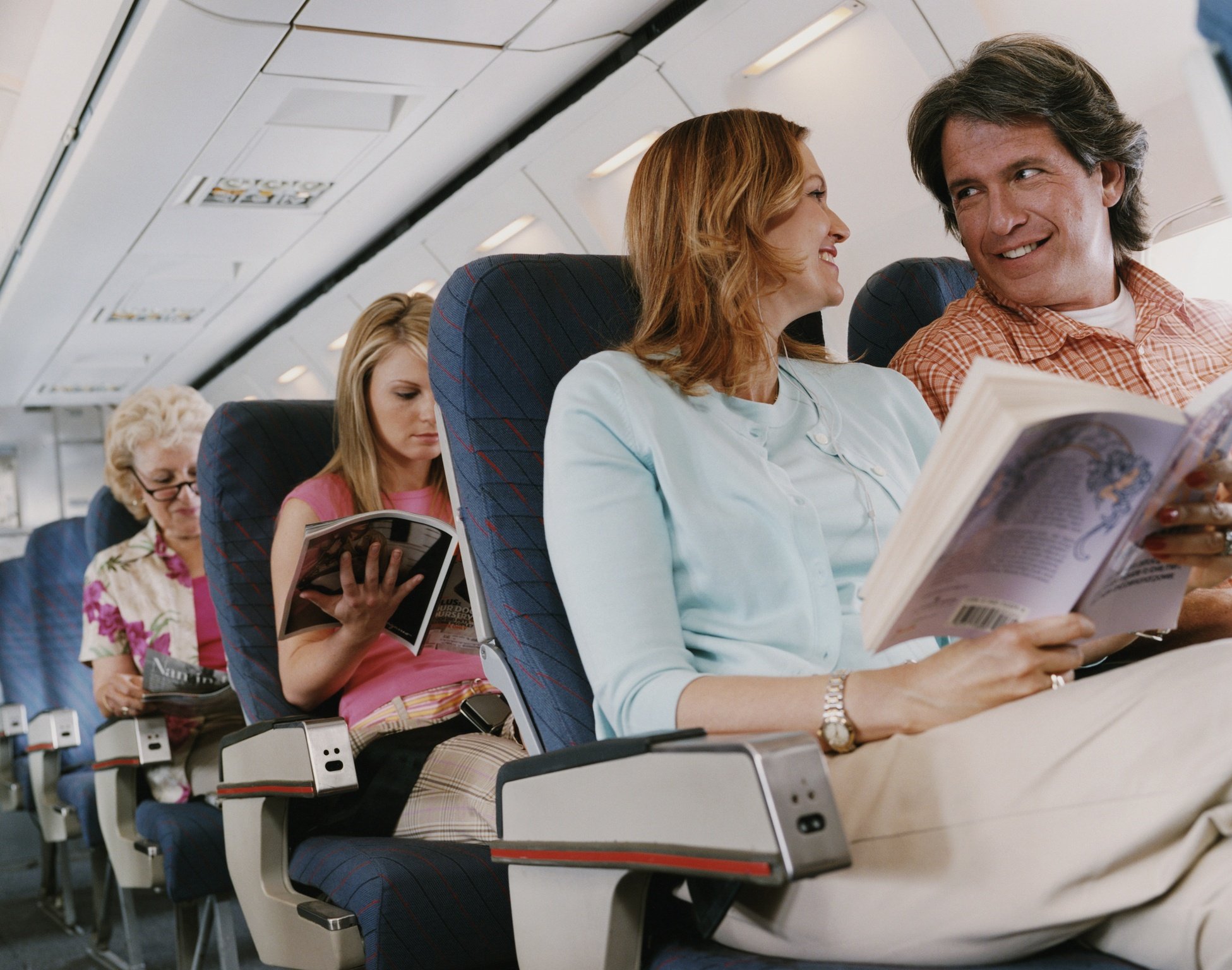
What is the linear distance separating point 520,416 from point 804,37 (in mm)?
2621

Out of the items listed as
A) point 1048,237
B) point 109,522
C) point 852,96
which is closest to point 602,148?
point 852,96

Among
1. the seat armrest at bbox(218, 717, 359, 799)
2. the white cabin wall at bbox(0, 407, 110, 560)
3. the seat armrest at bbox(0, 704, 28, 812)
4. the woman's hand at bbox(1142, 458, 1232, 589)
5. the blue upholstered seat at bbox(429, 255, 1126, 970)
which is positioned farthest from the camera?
the white cabin wall at bbox(0, 407, 110, 560)

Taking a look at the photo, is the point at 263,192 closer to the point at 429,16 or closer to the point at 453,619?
the point at 429,16

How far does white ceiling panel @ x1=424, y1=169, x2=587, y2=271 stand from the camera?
202 inches

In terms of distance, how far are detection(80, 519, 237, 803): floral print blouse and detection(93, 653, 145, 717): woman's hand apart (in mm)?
22

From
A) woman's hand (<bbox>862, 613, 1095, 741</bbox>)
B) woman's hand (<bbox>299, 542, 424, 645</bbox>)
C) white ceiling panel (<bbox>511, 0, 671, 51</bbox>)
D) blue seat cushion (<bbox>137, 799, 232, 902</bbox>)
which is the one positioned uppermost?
white ceiling panel (<bbox>511, 0, 671, 51</bbox>)

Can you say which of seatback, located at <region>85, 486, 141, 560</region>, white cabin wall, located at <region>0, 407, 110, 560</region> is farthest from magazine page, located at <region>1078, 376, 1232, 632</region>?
white cabin wall, located at <region>0, 407, 110, 560</region>

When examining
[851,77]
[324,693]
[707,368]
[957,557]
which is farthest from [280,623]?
[851,77]

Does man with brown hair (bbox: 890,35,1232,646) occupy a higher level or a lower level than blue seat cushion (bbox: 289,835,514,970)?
higher

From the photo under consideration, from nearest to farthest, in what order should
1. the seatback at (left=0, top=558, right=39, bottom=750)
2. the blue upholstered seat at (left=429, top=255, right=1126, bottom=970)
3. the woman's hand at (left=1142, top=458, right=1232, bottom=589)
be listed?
the woman's hand at (left=1142, top=458, right=1232, bottom=589) < the blue upholstered seat at (left=429, top=255, right=1126, bottom=970) < the seatback at (left=0, top=558, right=39, bottom=750)

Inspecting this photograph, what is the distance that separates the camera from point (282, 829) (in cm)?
195

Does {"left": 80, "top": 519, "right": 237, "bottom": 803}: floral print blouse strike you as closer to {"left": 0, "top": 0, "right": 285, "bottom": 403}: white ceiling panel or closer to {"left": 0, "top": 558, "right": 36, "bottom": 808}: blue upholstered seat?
{"left": 0, "top": 558, "right": 36, "bottom": 808}: blue upholstered seat

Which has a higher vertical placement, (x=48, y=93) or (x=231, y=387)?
(x=48, y=93)

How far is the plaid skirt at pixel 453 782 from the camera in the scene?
188 centimetres
